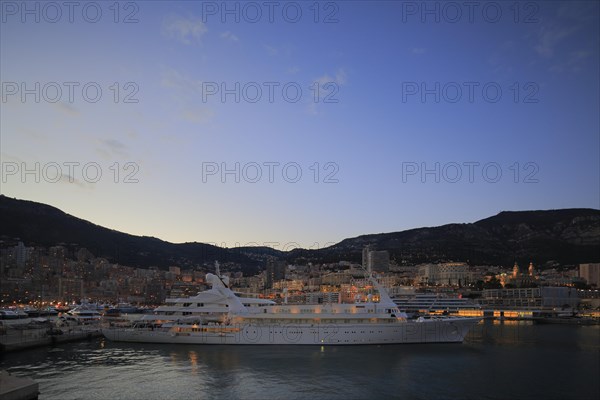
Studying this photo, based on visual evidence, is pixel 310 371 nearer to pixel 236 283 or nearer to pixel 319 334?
pixel 319 334

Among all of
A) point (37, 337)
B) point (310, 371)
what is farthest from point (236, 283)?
point (310, 371)

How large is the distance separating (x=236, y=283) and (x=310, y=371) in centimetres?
12654

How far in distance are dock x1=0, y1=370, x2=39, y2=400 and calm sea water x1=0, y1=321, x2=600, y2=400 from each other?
170 centimetres

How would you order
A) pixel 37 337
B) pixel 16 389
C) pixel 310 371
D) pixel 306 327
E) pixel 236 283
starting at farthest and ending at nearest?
pixel 236 283
pixel 306 327
pixel 37 337
pixel 310 371
pixel 16 389

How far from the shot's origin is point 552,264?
154250mm

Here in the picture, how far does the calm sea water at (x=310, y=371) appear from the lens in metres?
21.3

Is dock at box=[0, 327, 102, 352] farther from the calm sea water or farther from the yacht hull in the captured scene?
the yacht hull

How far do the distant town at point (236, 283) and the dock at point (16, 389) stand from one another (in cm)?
5211

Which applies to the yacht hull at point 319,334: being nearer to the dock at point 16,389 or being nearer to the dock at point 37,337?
the dock at point 37,337

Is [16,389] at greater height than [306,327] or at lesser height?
greater

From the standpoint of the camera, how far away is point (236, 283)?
149 metres

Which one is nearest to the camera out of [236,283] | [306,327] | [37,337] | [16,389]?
[16,389]

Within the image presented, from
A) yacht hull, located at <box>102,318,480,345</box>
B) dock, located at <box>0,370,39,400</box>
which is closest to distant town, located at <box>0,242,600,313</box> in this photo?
yacht hull, located at <box>102,318,480,345</box>

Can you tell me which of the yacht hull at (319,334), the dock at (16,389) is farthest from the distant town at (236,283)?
the dock at (16,389)
